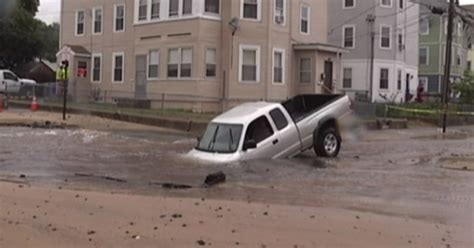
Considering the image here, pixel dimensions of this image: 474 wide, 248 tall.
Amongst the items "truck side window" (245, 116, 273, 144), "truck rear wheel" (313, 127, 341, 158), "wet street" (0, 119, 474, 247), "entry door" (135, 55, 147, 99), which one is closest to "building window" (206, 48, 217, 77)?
"entry door" (135, 55, 147, 99)

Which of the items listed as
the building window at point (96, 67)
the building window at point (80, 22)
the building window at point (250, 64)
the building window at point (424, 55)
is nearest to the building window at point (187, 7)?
the building window at point (250, 64)

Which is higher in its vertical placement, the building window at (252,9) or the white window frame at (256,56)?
the building window at (252,9)

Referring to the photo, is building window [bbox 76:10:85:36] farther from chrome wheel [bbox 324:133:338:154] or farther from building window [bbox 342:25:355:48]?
chrome wheel [bbox 324:133:338:154]

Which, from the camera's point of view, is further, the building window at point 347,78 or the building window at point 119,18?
the building window at point 347,78

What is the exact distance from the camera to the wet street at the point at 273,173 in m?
11.1

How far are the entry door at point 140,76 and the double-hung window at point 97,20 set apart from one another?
6302mm

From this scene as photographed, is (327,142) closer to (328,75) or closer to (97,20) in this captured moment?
(328,75)

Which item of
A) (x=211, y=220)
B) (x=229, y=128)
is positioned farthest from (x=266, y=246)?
(x=229, y=128)

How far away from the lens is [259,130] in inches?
639

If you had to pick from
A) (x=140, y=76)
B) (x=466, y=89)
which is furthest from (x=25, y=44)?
(x=466, y=89)

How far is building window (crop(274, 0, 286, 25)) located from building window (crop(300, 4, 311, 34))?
99.9 inches

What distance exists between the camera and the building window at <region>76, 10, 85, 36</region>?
150 feet

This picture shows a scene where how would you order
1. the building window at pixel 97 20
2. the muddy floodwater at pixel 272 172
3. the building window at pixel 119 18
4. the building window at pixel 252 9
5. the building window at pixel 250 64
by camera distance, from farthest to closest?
the building window at pixel 97 20 < the building window at pixel 119 18 < the building window at pixel 252 9 < the building window at pixel 250 64 < the muddy floodwater at pixel 272 172

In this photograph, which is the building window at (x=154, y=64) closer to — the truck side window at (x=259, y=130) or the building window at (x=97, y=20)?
the building window at (x=97, y=20)
